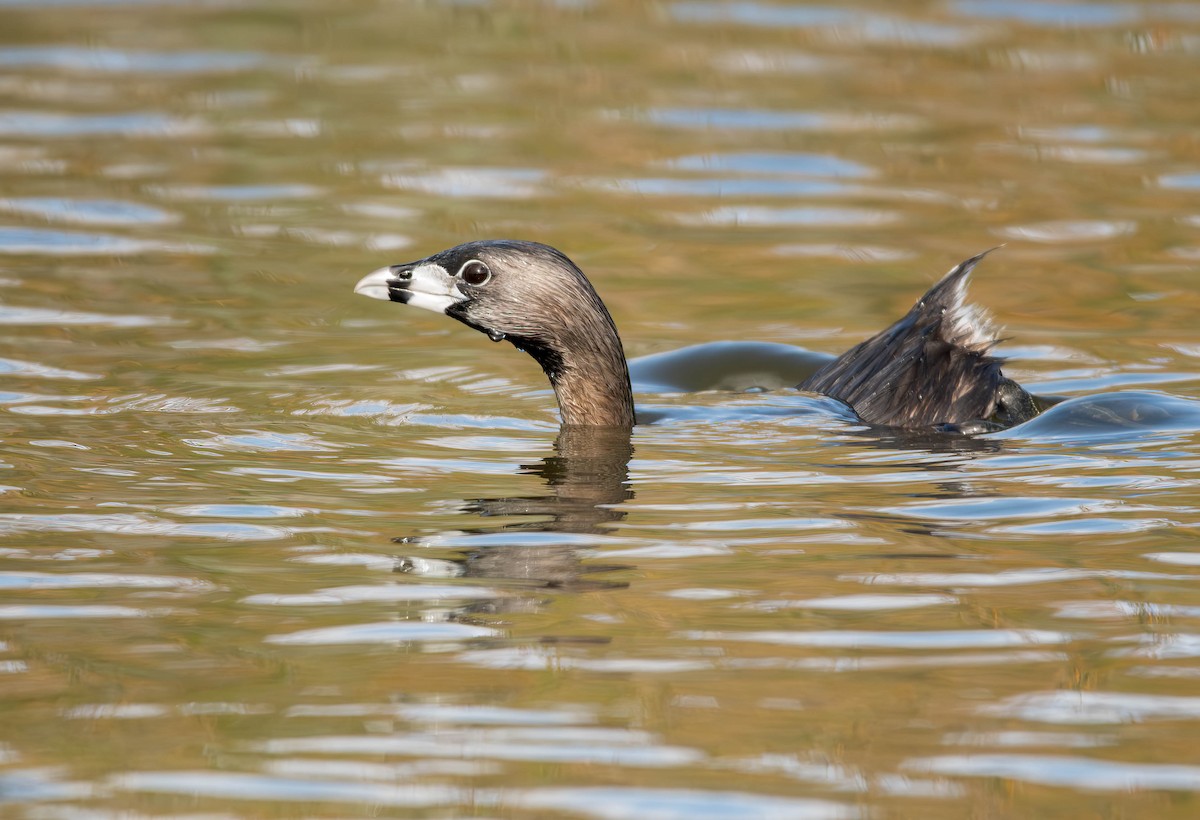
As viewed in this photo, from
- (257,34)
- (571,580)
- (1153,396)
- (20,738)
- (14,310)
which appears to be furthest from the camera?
(257,34)

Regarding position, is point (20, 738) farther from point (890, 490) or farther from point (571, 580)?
point (890, 490)

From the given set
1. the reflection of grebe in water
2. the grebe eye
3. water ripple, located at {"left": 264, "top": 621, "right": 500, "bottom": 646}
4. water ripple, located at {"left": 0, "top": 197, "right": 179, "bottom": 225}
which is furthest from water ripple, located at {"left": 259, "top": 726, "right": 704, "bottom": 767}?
water ripple, located at {"left": 0, "top": 197, "right": 179, "bottom": 225}

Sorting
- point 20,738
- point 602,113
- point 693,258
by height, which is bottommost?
point 20,738

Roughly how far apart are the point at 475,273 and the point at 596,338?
2.13 ft

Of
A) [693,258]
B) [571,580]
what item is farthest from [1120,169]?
[571,580]

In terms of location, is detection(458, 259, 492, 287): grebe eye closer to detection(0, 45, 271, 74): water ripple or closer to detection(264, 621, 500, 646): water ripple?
detection(264, 621, 500, 646): water ripple

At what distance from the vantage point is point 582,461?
8680 millimetres

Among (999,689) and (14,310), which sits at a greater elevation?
(14,310)

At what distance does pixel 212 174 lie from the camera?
49.8ft

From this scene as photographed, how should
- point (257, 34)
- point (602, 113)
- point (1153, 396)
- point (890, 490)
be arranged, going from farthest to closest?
point (257, 34) < point (602, 113) < point (1153, 396) < point (890, 490)

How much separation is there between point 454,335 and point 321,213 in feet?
9.16

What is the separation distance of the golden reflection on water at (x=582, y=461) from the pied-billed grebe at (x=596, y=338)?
29cm

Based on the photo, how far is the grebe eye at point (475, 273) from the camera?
911cm

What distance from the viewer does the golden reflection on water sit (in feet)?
16.7
